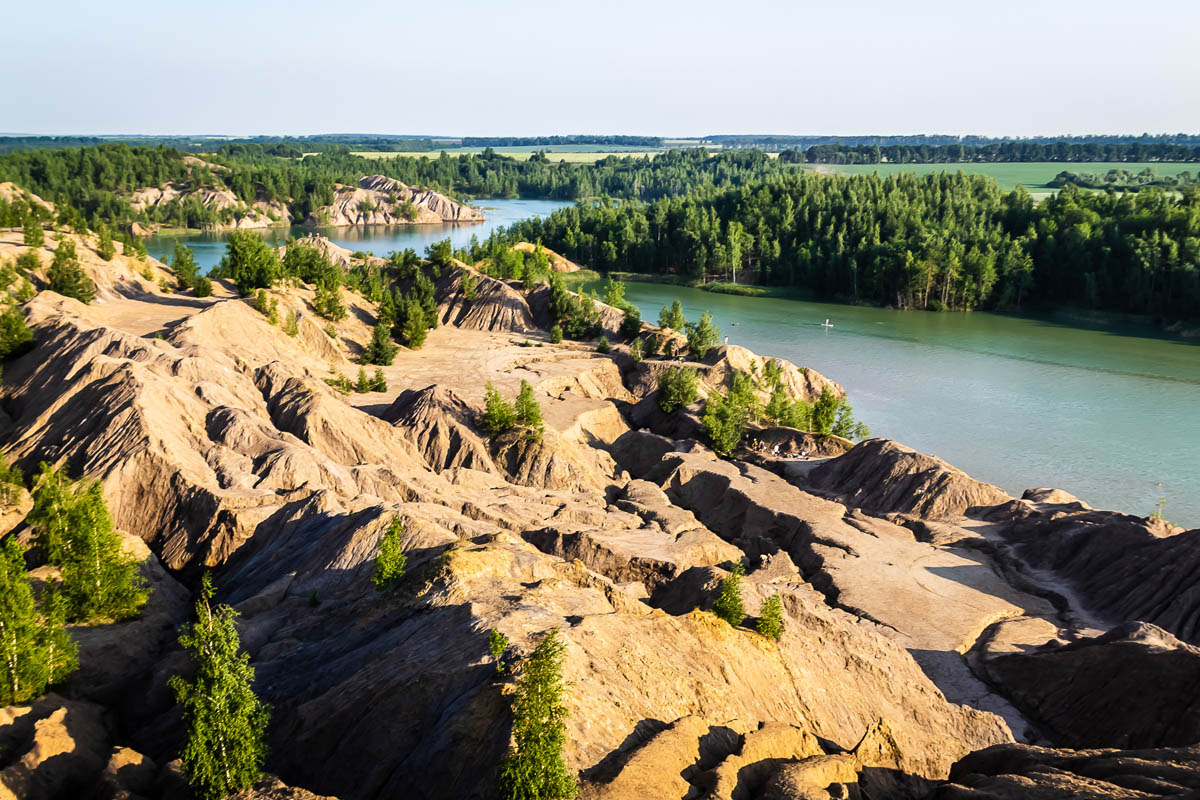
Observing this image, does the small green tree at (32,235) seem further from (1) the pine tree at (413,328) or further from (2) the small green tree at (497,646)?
(2) the small green tree at (497,646)

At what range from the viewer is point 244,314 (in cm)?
4950

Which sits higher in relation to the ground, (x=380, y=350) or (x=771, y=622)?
(x=771, y=622)

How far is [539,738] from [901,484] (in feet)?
101

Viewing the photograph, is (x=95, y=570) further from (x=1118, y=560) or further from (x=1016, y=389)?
(x=1016, y=389)

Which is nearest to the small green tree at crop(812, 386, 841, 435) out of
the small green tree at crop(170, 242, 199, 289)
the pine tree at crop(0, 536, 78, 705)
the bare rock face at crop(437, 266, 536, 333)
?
the bare rock face at crop(437, 266, 536, 333)

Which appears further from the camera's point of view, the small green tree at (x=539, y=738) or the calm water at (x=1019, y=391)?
the calm water at (x=1019, y=391)

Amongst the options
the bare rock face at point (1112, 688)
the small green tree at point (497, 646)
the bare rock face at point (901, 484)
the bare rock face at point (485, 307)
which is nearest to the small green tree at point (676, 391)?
the bare rock face at point (901, 484)

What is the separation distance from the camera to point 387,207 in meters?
176

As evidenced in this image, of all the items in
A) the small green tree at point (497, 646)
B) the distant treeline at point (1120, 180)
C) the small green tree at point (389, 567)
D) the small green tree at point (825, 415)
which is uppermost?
the distant treeline at point (1120, 180)

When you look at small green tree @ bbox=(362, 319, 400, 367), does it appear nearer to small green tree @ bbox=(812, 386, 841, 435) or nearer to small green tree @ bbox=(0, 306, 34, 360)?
small green tree @ bbox=(0, 306, 34, 360)

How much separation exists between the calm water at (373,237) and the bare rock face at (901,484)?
9034 cm

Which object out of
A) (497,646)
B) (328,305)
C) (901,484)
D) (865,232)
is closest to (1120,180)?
(865,232)

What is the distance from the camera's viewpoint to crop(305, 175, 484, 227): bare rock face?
168 m

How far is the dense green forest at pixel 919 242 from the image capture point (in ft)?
298
